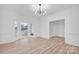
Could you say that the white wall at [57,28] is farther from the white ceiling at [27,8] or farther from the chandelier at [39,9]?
the chandelier at [39,9]

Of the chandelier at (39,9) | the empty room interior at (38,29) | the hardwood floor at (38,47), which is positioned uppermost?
the chandelier at (39,9)

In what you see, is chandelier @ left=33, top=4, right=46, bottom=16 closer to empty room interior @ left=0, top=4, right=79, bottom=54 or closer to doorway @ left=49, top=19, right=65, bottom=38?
empty room interior @ left=0, top=4, right=79, bottom=54

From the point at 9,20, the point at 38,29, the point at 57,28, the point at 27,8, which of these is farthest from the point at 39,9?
the point at 9,20

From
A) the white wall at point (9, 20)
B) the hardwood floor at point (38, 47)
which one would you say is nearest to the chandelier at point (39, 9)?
the white wall at point (9, 20)

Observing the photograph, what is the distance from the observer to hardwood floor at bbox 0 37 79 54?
2949mm

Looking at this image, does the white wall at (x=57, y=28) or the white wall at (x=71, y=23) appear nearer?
the white wall at (x=71, y=23)

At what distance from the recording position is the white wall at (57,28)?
3.01m

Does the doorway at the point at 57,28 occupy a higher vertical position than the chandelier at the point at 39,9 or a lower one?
lower
